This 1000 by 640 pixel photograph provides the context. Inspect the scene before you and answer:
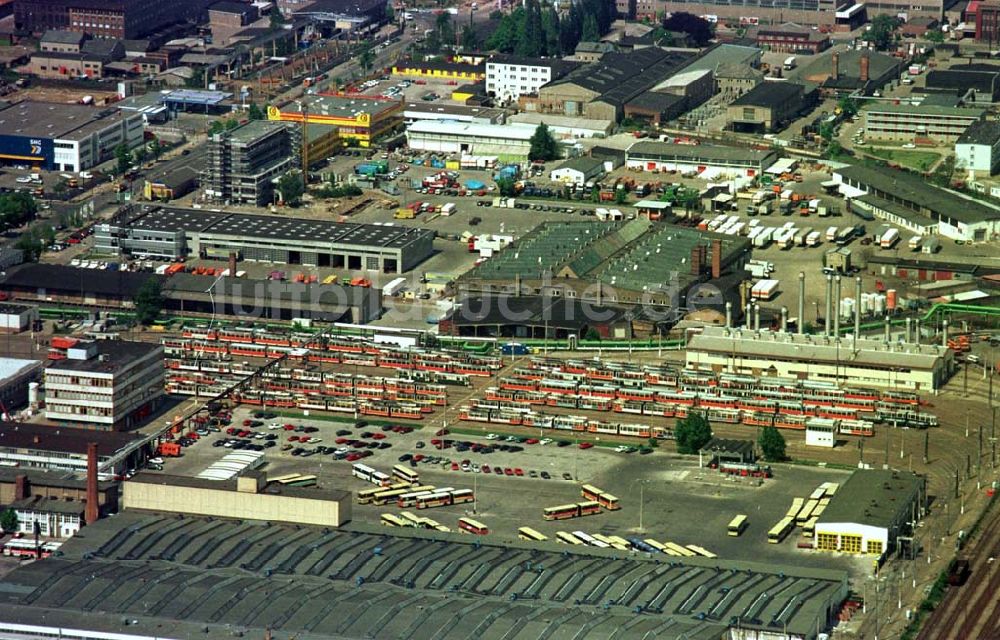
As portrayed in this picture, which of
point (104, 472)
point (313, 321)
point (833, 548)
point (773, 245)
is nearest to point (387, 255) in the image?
point (313, 321)

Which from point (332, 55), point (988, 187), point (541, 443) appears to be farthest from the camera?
point (332, 55)

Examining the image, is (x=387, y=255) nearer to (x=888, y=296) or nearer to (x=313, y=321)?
(x=313, y=321)

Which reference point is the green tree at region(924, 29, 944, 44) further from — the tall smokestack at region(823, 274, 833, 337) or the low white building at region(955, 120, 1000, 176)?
the tall smokestack at region(823, 274, 833, 337)

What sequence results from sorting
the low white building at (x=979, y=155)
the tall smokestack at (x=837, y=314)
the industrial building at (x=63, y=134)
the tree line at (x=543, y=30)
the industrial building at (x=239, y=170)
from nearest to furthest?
1. the tall smokestack at (x=837, y=314)
2. the industrial building at (x=239, y=170)
3. the low white building at (x=979, y=155)
4. the industrial building at (x=63, y=134)
5. the tree line at (x=543, y=30)

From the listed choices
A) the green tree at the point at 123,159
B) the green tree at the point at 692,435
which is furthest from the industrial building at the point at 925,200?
the green tree at the point at 123,159

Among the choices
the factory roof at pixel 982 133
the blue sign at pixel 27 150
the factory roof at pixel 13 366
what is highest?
the factory roof at pixel 982 133

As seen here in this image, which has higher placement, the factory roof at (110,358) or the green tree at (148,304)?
the factory roof at (110,358)

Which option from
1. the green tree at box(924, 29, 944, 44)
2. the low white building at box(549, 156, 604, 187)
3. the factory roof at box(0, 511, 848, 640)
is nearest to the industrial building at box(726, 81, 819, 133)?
the low white building at box(549, 156, 604, 187)

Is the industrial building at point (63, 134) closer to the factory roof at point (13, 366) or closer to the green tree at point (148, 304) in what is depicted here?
the green tree at point (148, 304)
